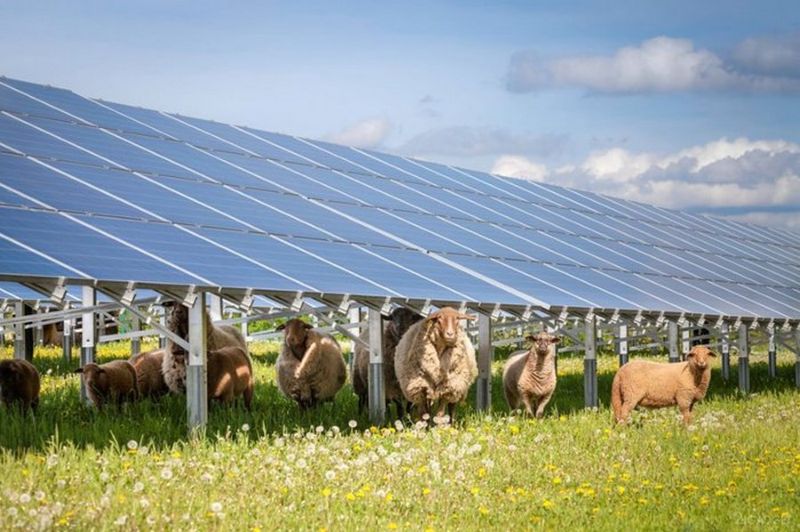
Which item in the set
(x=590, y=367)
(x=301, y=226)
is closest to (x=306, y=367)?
(x=301, y=226)

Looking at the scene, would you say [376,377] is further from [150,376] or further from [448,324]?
[150,376]

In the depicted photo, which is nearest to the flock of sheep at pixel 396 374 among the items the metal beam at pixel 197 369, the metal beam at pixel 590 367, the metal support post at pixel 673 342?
the metal beam at pixel 590 367

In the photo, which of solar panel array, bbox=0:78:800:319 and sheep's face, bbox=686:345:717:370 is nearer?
solar panel array, bbox=0:78:800:319

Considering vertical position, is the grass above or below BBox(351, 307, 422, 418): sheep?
below

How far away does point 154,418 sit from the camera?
16531 mm

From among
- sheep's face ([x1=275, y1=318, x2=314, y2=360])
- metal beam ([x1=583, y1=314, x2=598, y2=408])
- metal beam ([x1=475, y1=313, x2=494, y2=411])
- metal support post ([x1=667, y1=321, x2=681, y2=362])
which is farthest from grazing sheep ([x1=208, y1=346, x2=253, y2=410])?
metal support post ([x1=667, y1=321, x2=681, y2=362])

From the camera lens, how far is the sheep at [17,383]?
17.5 metres

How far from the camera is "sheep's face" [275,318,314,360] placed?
18844 millimetres

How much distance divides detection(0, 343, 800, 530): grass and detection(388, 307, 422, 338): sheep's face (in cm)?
149

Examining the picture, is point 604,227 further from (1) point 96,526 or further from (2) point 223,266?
(1) point 96,526

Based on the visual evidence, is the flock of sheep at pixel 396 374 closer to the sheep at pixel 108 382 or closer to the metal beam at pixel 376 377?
the sheep at pixel 108 382

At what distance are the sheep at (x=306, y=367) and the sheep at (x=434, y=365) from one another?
188 centimetres

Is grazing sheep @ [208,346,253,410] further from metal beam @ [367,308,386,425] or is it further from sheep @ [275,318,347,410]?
metal beam @ [367,308,386,425]

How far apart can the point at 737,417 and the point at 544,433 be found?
5.02 m
